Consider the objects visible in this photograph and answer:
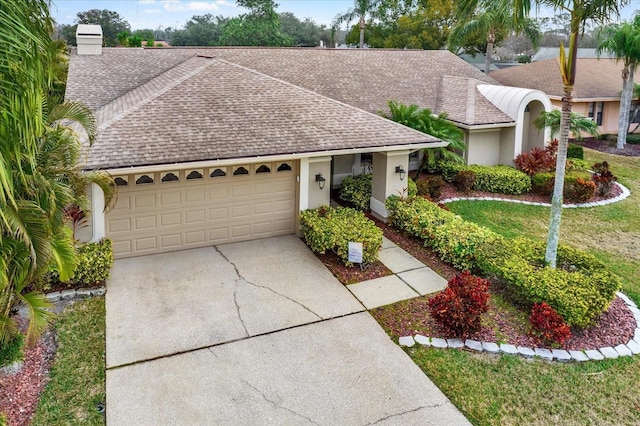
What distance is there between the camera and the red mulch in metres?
6.55

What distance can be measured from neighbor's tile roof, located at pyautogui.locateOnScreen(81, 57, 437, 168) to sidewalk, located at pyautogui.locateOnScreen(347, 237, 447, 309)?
3194 mm

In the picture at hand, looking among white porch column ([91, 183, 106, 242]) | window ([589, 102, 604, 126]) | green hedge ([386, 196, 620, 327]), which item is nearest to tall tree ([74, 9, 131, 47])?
window ([589, 102, 604, 126])

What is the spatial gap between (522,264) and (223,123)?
303 inches

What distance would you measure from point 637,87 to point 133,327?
29215 mm

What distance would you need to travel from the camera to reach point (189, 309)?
9312 millimetres

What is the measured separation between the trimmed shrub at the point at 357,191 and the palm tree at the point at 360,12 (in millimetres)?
30144

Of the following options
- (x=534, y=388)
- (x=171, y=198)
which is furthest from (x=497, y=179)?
(x=171, y=198)

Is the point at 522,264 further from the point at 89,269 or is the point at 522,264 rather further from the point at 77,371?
the point at 89,269

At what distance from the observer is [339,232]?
11414 millimetres

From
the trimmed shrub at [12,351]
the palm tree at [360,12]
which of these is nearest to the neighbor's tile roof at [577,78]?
the palm tree at [360,12]

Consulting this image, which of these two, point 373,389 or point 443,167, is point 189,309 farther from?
point 443,167

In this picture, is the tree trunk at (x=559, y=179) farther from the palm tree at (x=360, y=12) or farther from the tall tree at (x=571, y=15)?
the palm tree at (x=360, y=12)

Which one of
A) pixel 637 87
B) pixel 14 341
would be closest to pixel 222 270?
pixel 14 341

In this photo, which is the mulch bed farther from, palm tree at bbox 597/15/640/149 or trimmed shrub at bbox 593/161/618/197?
trimmed shrub at bbox 593/161/618/197
